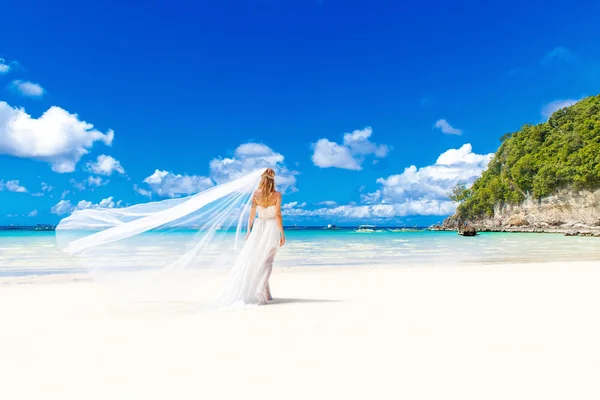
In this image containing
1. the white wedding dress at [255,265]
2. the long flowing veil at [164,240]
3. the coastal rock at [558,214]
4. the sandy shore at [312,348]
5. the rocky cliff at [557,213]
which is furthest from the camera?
the rocky cliff at [557,213]

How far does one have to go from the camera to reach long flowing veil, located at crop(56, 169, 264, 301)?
773cm

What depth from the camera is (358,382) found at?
4055mm

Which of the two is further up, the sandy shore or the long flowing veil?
the long flowing veil

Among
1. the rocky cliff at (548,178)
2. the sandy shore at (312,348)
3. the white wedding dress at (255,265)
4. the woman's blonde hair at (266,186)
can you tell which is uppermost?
the rocky cliff at (548,178)

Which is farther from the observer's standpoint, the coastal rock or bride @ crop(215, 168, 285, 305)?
→ the coastal rock

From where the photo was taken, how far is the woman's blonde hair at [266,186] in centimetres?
800

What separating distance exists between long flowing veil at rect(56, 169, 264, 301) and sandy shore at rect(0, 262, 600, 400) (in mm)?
484

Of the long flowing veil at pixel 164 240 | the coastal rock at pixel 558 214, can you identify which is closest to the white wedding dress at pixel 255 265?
the long flowing veil at pixel 164 240

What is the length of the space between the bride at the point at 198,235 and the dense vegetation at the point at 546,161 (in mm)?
78716

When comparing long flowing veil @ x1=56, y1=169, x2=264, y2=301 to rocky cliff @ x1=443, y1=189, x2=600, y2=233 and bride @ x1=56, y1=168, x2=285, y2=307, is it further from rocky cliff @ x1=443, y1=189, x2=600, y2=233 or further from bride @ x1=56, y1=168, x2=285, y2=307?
rocky cliff @ x1=443, y1=189, x2=600, y2=233

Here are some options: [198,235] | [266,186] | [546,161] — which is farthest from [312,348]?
[546,161]

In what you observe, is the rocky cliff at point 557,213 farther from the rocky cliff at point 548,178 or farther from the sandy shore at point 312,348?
the sandy shore at point 312,348

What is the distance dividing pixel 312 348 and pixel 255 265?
3018mm

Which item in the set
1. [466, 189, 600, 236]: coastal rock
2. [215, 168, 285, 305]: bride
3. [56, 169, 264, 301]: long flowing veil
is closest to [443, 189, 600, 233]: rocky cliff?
[466, 189, 600, 236]: coastal rock
